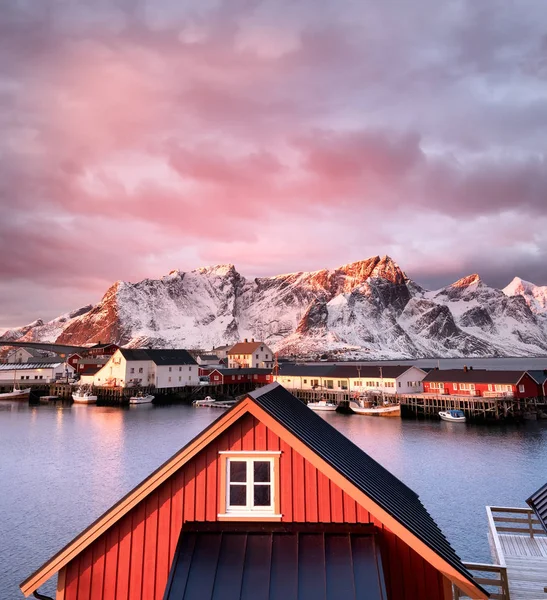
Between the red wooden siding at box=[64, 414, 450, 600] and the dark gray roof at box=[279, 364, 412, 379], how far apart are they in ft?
251

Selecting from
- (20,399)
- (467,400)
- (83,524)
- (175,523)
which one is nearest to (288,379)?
(467,400)

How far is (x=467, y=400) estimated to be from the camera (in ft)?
227

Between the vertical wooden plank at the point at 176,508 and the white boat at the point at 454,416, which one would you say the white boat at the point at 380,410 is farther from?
the vertical wooden plank at the point at 176,508

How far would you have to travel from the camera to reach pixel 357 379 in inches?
3435

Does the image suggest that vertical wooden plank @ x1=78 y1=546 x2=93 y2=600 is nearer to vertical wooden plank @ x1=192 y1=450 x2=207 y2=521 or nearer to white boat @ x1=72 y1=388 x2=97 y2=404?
vertical wooden plank @ x1=192 y1=450 x2=207 y2=521

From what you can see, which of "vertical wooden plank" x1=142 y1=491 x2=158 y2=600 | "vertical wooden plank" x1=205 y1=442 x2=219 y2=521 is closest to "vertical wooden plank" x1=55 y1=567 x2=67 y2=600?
"vertical wooden plank" x1=142 y1=491 x2=158 y2=600

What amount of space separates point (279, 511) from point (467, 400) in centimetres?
6952

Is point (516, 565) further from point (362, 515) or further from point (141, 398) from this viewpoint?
point (141, 398)

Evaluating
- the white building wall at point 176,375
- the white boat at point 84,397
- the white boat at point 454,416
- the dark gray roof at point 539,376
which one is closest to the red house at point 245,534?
the white boat at point 454,416

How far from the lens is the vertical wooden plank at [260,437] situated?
7.98m

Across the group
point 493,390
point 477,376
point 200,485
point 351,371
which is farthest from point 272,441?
point 351,371

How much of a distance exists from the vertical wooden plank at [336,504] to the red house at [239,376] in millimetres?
101707

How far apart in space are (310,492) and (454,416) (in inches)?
2543

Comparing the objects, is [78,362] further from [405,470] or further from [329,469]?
[329,469]
